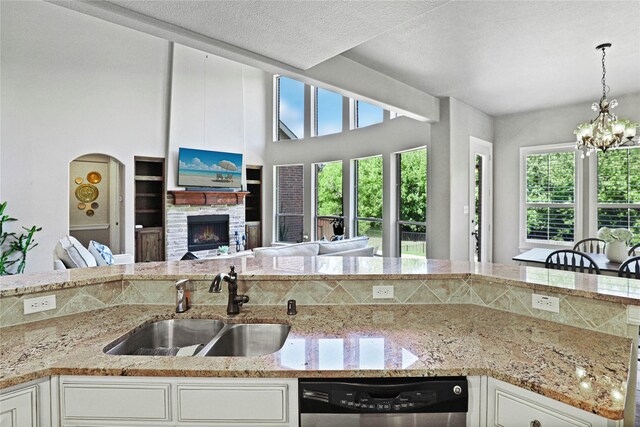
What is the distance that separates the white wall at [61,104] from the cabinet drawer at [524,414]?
6.49 metres

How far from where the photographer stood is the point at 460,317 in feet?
5.72

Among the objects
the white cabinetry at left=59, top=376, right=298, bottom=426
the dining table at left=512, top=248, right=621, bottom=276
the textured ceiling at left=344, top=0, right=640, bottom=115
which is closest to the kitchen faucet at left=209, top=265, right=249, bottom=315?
the white cabinetry at left=59, top=376, right=298, bottom=426

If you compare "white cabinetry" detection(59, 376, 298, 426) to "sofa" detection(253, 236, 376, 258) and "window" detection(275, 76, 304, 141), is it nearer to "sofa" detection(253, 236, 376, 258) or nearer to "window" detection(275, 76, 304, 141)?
"sofa" detection(253, 236, 376, 258)

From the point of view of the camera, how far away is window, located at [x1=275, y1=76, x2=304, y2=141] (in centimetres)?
815

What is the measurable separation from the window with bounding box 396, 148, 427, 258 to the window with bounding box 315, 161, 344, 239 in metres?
1.41

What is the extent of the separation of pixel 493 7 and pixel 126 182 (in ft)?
20.0

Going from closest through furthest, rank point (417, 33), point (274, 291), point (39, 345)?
point (39, 345)
point (274, 291)
point (417, 33)

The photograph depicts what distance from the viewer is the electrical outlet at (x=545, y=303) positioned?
1646mm

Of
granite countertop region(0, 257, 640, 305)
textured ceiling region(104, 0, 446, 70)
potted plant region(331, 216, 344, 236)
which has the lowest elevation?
granite countertop region(0, 257, 640, 305)

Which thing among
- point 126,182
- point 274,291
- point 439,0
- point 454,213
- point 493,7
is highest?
point 493,7

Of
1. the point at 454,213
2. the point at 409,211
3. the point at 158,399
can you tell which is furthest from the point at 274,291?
the point at 409,211

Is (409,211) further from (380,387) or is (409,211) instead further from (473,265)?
(380,387)

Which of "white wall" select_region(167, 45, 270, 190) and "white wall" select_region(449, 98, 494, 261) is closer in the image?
"white wall" select_region(449, 98, 494, 261)

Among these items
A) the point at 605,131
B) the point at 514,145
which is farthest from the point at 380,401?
the point at 514,145
